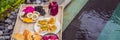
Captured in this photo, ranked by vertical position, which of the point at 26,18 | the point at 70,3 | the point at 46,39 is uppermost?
the point at 70,3

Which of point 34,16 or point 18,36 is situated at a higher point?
point 34,16

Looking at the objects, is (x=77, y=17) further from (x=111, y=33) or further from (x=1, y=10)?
(x=1, y=10)

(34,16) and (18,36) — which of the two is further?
(34,16)

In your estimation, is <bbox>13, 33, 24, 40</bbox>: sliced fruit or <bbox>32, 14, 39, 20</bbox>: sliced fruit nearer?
<bbox>13, 33, 24, 40</bbox>: sliced fruit

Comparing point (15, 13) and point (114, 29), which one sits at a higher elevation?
point (15, 13)

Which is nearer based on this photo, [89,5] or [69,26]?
[69,26]

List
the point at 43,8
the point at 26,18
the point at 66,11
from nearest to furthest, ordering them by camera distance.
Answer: the point at 26,18
the point at 43,8
the point at 66,11

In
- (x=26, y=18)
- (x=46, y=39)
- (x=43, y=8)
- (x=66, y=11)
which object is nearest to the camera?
(x=46, y=39)

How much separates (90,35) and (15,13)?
1111mm

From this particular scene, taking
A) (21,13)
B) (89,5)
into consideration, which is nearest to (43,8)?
(21,13)

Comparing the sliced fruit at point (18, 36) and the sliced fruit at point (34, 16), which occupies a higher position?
the sliced fruit at point (34, 16)

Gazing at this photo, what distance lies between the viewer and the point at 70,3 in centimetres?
370

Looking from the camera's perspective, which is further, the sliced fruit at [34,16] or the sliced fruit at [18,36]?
the sliced fruit at [34,16]

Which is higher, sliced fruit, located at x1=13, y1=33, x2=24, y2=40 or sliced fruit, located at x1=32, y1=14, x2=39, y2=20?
sliced fruit, located at x1=32, y1=14, x2=39, y2=20
